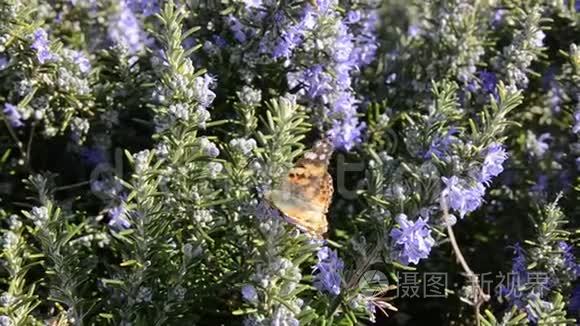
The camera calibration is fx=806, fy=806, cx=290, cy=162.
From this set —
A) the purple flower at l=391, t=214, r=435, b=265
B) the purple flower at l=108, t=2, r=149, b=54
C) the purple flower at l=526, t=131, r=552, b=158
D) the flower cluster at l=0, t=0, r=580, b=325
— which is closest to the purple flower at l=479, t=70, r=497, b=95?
the flower cluster at l=0, t=0, r=580, b=325

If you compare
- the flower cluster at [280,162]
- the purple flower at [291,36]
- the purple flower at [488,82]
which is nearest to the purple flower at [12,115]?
the flower cluster at [280,162]

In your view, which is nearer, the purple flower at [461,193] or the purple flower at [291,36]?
the purple flower at [461,193]

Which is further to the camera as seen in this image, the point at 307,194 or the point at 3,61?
the point at 3,61

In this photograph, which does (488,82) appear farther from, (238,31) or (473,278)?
(238,31)

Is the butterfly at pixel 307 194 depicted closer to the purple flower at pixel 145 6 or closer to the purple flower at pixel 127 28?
the purple flower at pixel 145 6

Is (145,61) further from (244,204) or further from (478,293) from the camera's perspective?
(478,293)

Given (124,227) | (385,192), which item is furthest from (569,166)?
(124,227)

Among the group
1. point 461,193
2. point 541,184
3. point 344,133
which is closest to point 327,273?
point 461,193
